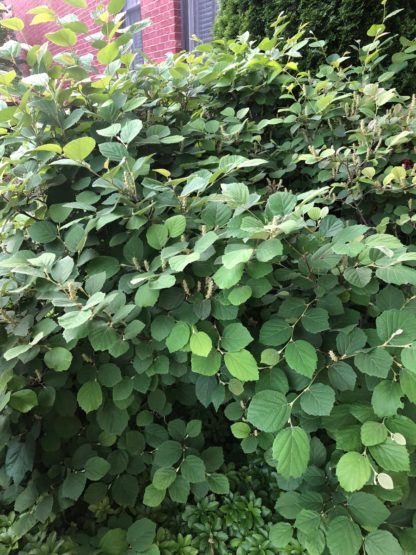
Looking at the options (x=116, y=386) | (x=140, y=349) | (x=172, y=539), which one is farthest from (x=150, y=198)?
(x=172, y=539)

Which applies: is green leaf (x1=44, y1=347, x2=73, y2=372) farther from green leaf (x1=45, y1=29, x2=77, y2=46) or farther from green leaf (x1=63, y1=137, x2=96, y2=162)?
green leaf (x1=45, y1=29, x2=77, y2=46)

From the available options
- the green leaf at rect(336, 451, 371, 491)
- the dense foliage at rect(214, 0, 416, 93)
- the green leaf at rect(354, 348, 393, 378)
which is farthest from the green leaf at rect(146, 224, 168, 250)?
the dense foliage at rect(214, 0, 416, 93)

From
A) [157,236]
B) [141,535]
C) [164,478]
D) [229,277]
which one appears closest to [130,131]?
[157,236]

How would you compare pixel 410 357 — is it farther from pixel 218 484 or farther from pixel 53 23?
pixel 53 23

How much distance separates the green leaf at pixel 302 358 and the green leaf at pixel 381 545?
0.39 m

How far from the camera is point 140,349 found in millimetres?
1123

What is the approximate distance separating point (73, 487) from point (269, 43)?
7.09ft

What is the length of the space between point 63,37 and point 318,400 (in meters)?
1.45

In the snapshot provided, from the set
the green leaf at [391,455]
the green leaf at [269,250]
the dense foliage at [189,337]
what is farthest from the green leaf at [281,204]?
the green leaf at [391,455]

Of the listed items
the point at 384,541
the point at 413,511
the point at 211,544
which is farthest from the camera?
the point at 211,544

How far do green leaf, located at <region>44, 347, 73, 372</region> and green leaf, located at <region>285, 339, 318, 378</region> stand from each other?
1.81ft

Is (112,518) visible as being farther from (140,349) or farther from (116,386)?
(140,349)

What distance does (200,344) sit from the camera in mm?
954

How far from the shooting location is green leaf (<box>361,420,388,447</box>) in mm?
850
